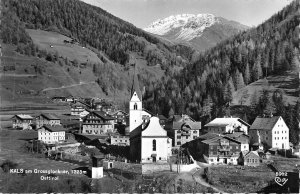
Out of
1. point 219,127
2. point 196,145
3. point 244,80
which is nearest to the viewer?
point 196,145

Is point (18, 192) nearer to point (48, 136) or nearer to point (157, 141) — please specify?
point (157, 141)

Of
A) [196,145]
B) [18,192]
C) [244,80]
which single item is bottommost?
[18,192]

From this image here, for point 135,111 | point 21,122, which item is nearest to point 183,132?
point 135,111

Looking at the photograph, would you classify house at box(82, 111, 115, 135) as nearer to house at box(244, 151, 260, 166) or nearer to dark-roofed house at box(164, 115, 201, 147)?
dark-roofed house at box(164, 115, 201, 147)

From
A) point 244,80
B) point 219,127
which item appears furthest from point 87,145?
point 244,80

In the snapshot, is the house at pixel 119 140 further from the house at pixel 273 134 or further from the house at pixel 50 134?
the house at pixel 273 134

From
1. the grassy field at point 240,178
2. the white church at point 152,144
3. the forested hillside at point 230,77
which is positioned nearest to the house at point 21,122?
the forested hillside at point 230,77

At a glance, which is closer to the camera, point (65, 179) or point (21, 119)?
point (65, 179)

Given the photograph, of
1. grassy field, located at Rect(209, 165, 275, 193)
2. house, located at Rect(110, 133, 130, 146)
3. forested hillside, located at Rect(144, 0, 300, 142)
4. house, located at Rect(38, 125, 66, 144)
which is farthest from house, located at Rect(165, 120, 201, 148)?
grassy field, located at Rect(209, 165, 275, 193)
